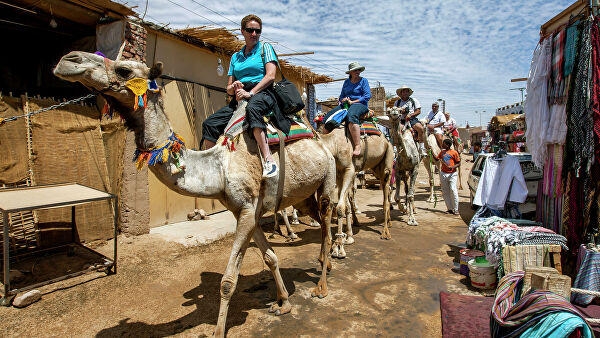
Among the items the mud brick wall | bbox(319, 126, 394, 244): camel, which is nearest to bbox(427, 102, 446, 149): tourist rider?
bbox(319, 126, 394, 244): camel

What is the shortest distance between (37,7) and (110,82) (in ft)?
15.9

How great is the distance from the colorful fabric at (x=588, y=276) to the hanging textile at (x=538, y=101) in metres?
1.58

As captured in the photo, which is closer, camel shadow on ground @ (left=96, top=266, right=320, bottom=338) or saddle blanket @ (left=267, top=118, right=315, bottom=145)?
camel shadow on ground @ (left=96, top=266, right=320, bottom=338)

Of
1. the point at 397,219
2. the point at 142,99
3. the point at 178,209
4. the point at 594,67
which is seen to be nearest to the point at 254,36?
the point at 142,99

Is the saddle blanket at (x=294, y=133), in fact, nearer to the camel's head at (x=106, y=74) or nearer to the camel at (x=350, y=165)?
→ the camel's head at (x=106, y=74)

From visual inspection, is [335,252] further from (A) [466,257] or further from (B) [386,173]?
(B) [386,173]

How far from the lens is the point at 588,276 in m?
3.79

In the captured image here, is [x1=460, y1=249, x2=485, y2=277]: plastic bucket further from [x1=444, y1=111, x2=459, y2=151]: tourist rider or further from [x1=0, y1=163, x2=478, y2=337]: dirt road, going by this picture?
[x1=444, y1=111, x2=459, y2=151]: tourist rider

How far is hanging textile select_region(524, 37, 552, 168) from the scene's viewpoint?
15.6 feet

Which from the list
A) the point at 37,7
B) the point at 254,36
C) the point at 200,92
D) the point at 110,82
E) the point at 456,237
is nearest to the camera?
the point at 110,82

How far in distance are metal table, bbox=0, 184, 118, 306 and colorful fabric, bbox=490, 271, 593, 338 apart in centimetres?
473

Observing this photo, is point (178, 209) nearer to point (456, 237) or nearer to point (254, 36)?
point (254, 36)

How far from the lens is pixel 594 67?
4.01 meters

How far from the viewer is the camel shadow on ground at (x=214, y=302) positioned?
3.56 meters
